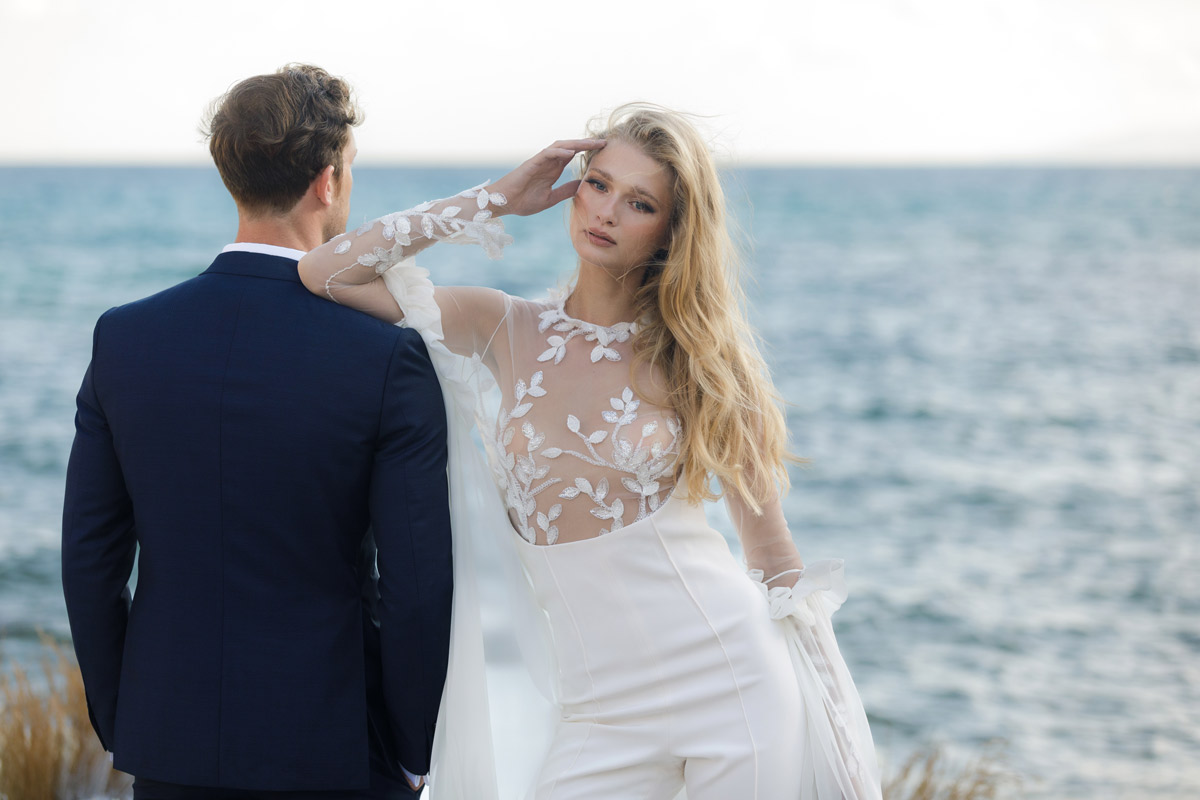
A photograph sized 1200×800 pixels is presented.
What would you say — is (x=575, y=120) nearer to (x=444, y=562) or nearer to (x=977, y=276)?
(x=444, y=562)

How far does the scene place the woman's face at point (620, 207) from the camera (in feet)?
8.45

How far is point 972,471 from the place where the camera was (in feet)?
37.3

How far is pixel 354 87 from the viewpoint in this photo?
2395 millimetres

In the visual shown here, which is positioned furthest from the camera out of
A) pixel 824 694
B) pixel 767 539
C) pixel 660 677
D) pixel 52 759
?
pixel 52 759

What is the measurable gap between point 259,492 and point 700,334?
1127 millimetres

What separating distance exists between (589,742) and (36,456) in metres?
9.75

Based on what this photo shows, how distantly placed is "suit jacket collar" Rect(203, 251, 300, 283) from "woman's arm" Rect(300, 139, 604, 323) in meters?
0.04

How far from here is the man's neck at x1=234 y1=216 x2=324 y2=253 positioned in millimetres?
2217

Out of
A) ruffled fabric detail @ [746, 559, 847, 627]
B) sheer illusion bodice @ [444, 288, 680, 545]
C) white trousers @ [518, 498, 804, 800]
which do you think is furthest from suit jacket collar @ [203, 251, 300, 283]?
ruffled fabric detail @ [746, 559, 847, 627]

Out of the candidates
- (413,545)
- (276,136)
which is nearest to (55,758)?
(413,545)

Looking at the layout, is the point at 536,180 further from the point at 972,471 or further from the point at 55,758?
the point at 972,471

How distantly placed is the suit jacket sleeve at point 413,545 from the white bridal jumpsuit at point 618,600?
0.09 m

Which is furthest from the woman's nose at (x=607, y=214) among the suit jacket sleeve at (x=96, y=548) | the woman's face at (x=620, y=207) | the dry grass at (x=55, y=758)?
the dry grass at (x=55, y=758)

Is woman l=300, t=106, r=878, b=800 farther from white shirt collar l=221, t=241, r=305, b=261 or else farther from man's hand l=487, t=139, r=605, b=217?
white shirt collar l=221, t=241, r=305, b=261
